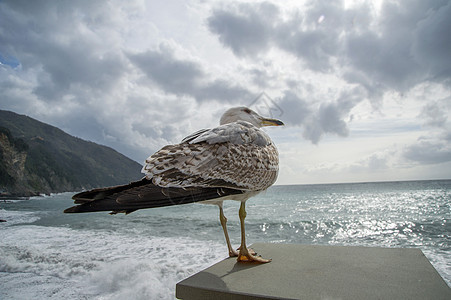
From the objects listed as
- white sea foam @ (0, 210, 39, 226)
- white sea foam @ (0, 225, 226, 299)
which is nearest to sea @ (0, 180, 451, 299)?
white sea foam @ (0, 225, 226, 299)

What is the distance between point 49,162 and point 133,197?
7035cm

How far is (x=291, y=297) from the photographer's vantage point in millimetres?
1953

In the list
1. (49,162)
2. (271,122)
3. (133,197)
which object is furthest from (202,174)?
(49,162)

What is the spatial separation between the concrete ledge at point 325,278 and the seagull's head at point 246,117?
5.25 ft

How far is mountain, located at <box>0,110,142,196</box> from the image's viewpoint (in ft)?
144

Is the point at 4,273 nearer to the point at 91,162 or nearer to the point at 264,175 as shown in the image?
the point at 264,175

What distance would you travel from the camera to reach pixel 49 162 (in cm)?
6078

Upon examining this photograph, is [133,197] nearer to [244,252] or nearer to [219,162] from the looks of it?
[219,162]

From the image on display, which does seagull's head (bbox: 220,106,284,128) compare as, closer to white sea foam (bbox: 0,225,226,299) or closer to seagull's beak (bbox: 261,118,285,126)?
seagull's beak (bbox: 261,118,285,126)

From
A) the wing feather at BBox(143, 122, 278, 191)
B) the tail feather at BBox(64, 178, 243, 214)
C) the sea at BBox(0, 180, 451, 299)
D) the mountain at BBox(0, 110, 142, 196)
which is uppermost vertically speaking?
the mountain at BBox(0, 110, 142, 196)

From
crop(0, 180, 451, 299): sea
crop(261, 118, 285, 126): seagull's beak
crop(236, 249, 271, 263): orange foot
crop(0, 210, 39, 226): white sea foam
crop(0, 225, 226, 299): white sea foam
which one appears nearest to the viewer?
crop(236, 249, 271, 263): orange foot

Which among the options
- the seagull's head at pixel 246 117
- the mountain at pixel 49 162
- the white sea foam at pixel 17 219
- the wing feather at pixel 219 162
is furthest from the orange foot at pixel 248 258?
the mountain at pixel 49 162

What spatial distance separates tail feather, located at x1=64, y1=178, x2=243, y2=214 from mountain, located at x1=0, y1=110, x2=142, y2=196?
50.0 m

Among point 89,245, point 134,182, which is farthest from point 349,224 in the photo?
point 134,182
